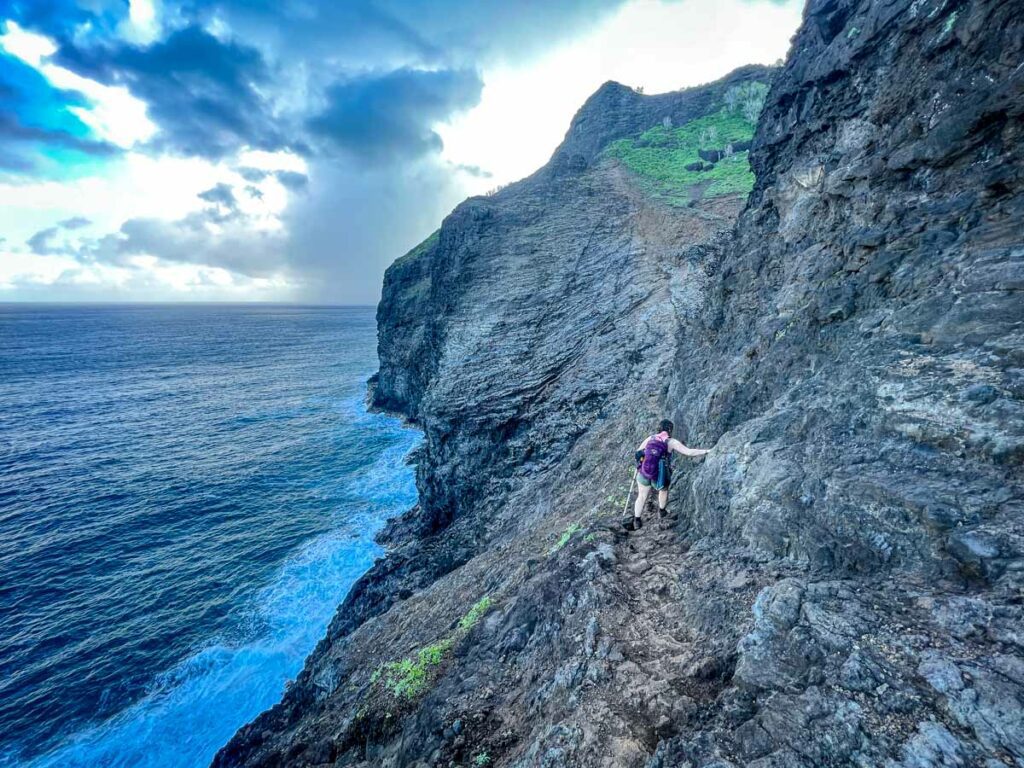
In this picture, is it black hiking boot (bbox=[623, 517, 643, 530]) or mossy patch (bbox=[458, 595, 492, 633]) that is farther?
mossy patch (bbox=[458, 595, 492, 633])

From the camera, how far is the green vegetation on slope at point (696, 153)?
33438mm

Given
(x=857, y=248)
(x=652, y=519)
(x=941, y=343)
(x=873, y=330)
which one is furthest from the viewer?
(x=652, y=519)

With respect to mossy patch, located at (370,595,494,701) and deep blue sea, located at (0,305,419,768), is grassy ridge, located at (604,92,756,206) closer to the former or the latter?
mossy patch, located at (370,595,494,701)

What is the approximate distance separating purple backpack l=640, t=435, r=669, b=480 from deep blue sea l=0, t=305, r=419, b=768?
22079mm

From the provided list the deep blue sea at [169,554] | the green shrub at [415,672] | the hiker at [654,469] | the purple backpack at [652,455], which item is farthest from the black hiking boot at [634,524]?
the deep blue sea at [169,554]

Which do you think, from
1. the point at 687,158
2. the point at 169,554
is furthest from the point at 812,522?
the point at 687,158

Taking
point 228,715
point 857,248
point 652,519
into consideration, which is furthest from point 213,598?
point 857,248

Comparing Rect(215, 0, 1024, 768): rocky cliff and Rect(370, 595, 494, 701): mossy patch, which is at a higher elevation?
Rect(215, 0, 1024, 768): rocky cliff

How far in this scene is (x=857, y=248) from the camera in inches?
335

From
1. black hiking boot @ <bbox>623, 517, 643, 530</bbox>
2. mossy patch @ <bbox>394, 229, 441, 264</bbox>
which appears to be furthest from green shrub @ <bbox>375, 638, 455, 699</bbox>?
mossy patch @ <bbox>394, 229, 441, 264</bbox>

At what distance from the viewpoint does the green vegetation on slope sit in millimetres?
33438

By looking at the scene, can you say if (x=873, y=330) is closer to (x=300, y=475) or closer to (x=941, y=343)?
(x=941, y=343)

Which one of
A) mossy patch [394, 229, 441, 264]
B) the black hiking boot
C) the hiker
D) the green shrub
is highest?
mossy patch [394, 229, 441, 264]

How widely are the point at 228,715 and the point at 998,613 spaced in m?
27.0
